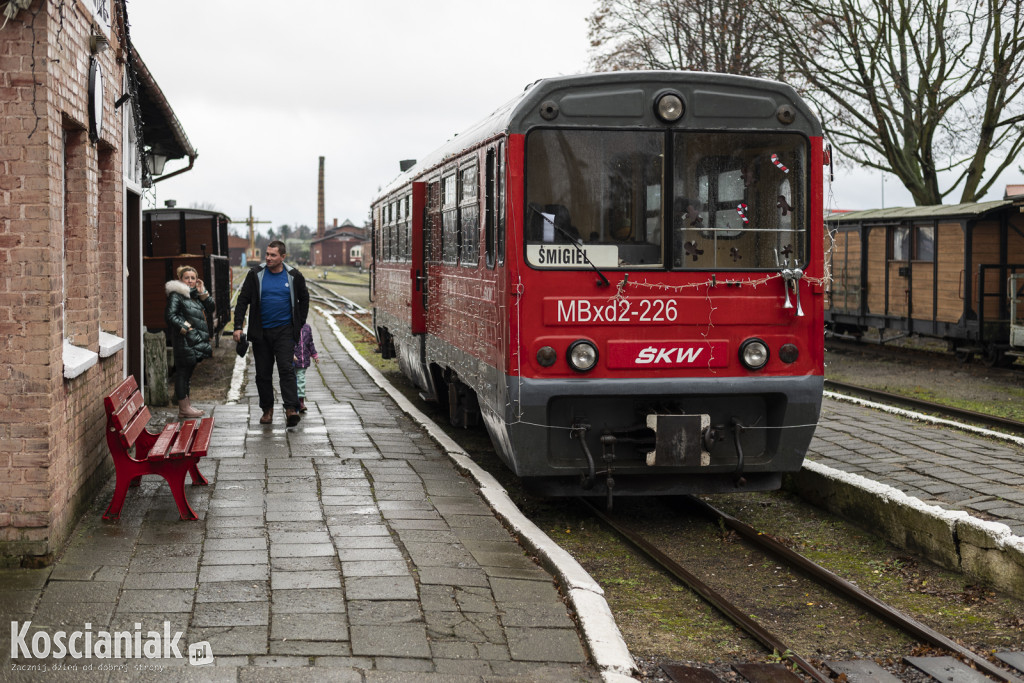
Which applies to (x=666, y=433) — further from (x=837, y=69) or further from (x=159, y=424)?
(x=837, y=69)

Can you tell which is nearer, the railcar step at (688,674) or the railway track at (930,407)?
the railcar step at (688,674)

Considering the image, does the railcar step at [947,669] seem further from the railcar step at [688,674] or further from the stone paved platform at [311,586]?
the stone paved platform at [311,586]

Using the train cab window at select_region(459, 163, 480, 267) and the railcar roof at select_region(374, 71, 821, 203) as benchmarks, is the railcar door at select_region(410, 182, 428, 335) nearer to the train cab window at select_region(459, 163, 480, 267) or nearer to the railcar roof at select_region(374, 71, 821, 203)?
the train cab window at select_region(459, 163, 480, 267)

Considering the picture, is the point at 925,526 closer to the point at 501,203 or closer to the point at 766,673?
the point at 766,673

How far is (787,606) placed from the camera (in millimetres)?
6371

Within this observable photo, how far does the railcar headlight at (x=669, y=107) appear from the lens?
743 centimetres

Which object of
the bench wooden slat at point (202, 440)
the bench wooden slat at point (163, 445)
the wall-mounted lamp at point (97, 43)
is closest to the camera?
the bench wooden slat at point (163, 445)

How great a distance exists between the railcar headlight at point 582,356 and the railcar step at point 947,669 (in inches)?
105

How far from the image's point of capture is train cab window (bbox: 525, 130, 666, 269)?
735 centimetres

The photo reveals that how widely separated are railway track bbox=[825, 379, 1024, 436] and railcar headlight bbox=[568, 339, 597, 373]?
242 inches

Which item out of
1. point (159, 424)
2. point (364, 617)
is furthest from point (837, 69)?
point (364, 617)

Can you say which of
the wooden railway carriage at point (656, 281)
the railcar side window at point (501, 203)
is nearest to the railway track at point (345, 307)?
the railcar side window at point (501, 203)

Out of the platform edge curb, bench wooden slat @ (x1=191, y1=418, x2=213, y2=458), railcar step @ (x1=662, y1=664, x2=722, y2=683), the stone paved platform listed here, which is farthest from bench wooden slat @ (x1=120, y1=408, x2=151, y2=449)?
the platform edge curb

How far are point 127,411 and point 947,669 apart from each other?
5070mm
